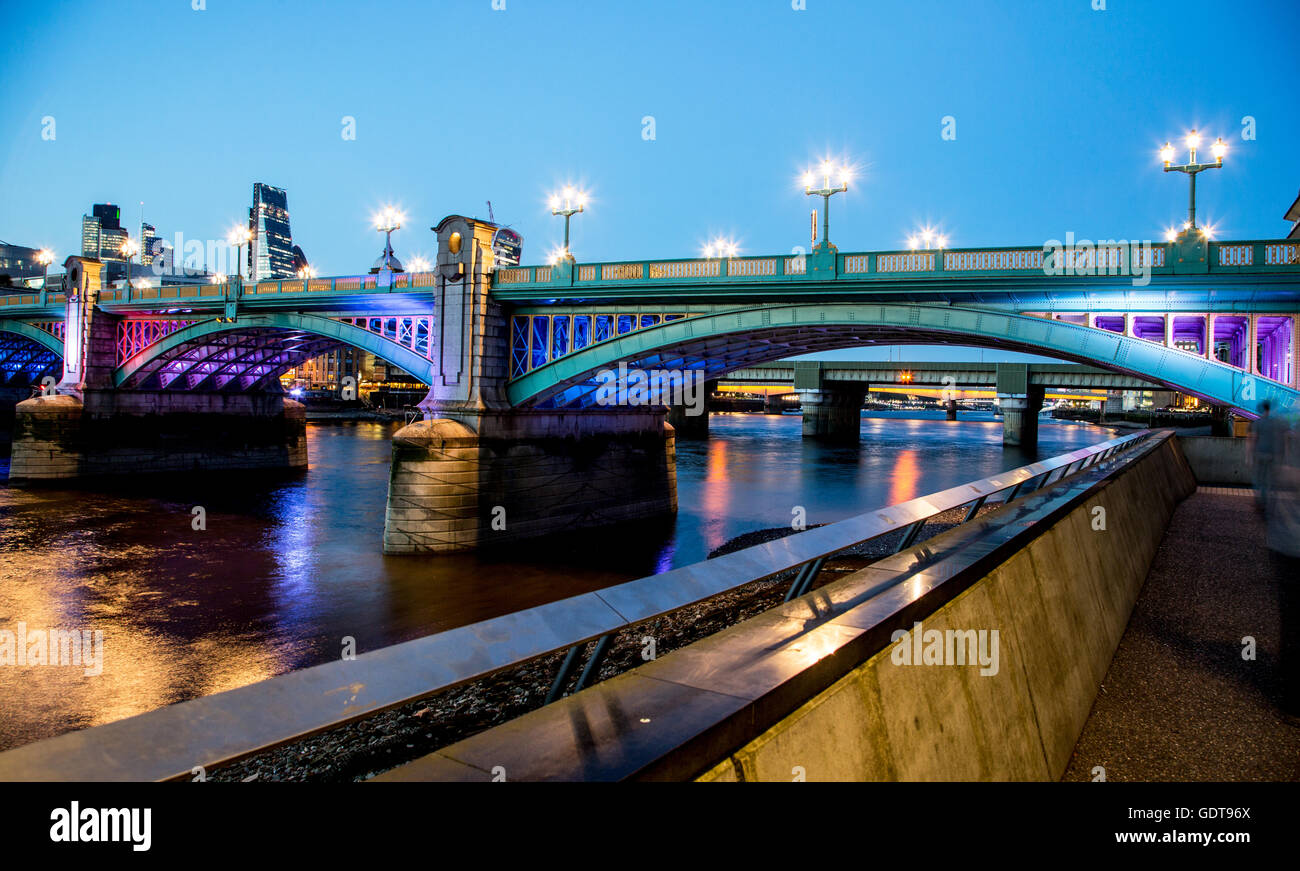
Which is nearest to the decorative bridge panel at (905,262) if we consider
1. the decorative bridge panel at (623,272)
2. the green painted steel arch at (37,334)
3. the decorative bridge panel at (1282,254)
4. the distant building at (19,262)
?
the decorative bridge panel at (1282,254)

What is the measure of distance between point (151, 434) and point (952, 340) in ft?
127

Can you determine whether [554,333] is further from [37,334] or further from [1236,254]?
[37,334]

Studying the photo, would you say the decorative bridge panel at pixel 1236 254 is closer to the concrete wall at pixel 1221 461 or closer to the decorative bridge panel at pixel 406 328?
the concrete wall at pixel 1221 461

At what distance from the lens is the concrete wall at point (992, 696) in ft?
9.42

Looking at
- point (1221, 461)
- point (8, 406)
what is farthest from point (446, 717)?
point (8, 406)

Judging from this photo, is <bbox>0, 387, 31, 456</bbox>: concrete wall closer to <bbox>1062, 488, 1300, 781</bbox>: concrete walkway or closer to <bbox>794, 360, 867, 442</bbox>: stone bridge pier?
<bbox>1062, 488, 1300, 781</bbox>: concrete walkway

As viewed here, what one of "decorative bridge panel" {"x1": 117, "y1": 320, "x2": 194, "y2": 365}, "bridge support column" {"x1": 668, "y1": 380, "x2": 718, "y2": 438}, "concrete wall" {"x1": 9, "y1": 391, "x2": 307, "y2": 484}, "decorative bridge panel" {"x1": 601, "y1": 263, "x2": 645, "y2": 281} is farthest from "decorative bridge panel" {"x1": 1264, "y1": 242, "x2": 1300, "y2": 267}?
"bridge support column" {"x1": 668, "y1": 380, "x2": 718, "y2": 438}

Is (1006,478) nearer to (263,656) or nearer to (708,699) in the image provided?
(708,699)

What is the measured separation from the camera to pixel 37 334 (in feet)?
141

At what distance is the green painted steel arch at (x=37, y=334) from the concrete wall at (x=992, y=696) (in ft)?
165

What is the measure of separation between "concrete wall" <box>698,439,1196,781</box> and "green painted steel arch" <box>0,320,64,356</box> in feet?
165

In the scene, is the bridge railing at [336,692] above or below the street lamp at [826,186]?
below

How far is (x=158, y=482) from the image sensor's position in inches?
1441
